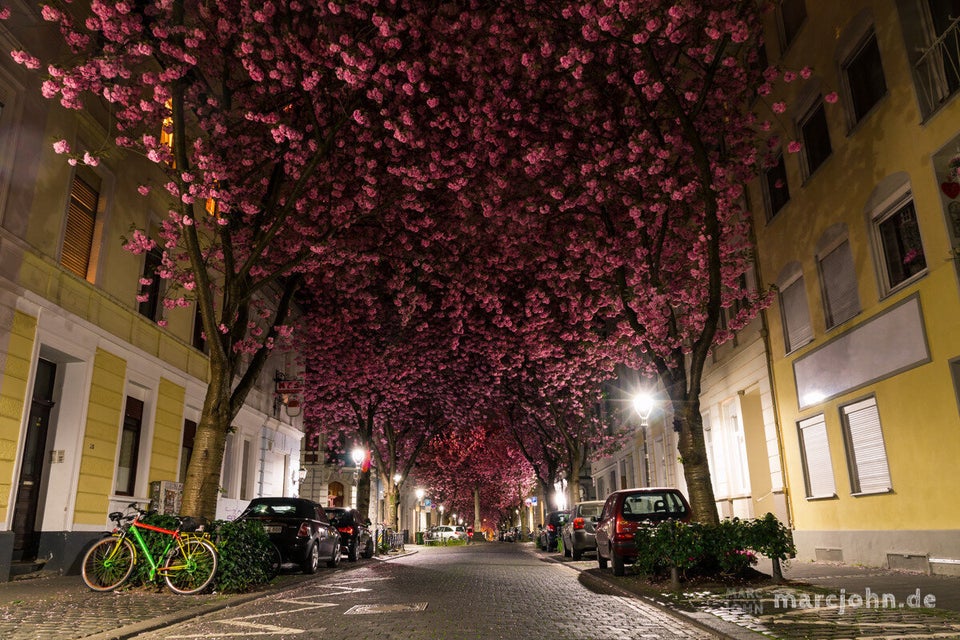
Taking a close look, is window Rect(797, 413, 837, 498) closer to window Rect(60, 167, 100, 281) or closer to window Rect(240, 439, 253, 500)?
window Rect(60, 167, 100, 281)

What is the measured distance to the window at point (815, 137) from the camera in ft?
52.6

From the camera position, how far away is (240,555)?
11.3 m

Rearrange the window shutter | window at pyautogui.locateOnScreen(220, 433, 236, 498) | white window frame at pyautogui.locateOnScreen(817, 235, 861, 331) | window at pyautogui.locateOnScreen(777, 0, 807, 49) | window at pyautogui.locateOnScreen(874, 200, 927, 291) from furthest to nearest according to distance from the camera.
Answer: window at pyautogui.locateOnScreen(220, 433, 236, 498)
window at pyautogui.locateOnScreen(777, 0, 807, 49)
white window frame at pyautogui.locateOnScreen(817, 235, 861, 331)
the window shutter
window at pyautogui.locateOnScreen(874, 200, 927, 291)

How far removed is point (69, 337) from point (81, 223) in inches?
95.8

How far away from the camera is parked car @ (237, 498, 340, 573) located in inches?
616

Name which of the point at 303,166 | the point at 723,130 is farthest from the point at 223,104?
the point at 723,130

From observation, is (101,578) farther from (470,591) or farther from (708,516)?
(708,516)

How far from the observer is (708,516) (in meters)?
12.3

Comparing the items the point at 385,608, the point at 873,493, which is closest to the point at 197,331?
the point at 385,608

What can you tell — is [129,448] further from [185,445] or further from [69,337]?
[69,337]

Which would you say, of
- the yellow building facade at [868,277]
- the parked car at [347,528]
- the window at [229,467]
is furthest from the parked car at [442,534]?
the yellow building facade at [868,277]

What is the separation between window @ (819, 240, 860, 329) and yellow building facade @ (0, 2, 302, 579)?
13.7 metres

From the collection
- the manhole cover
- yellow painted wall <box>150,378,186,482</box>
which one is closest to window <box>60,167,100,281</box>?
yellow painted wall <box>150,378,186,482</box>

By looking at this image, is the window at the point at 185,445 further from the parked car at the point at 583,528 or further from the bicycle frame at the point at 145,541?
the parked car at the point at 583,528
